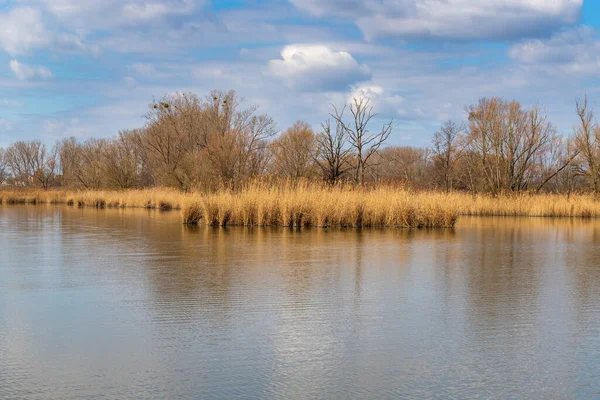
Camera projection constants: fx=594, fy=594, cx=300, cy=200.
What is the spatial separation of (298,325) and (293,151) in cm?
3537

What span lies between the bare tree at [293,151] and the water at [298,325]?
85.0 ft

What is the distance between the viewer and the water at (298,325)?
149 inches

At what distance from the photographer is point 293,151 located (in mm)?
40344

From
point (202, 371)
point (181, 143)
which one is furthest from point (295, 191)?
point (181, 143)

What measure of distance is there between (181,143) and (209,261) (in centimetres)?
3432

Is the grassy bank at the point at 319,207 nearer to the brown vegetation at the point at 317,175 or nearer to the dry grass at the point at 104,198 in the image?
→ the brown vegetation at the point at 317,175

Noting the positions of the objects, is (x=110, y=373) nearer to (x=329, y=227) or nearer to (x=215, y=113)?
(x=329, y=227)

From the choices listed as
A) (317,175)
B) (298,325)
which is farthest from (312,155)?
(298,325)

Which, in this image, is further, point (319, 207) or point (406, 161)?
point (406, 161)

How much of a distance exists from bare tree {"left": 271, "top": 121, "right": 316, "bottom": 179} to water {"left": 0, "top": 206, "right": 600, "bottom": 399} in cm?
2592

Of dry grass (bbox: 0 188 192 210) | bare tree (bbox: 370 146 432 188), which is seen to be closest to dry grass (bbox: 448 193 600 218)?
dry grass (bbox: 0 188 192 210)

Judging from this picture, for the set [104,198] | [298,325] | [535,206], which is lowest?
[298,325]

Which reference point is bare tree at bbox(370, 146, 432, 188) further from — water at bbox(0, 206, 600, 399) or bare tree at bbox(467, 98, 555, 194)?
water at bbox(0, 206, 600, 399)

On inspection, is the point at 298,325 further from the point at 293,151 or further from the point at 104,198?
the point at 293,151
